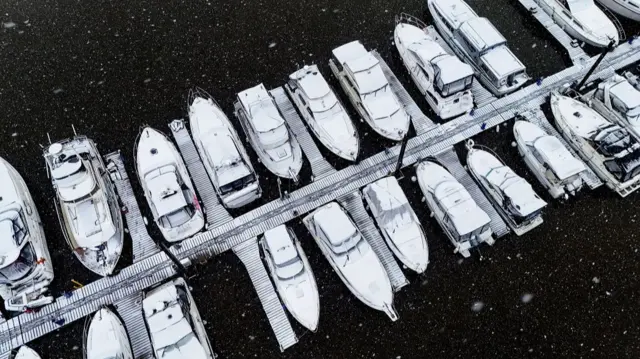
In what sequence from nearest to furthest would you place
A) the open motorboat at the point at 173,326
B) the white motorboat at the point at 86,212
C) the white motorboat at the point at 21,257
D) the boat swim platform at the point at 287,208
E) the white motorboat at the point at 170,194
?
1. the open motorboat at the point at 173,326
2. the white motorboat at the point at 21,257
3. the boat swim platform at the point at 287,208
4. the white motorboat at the point at 86,212
5. the white motorboat at the point at 170,194

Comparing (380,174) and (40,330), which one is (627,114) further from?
(40,330)

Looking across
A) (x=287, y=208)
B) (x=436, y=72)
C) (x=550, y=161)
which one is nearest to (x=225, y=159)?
(x=287, y=208)

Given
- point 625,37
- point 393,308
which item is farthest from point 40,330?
point 625,37

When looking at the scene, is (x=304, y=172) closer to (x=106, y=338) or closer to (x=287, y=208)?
(x=287, y=208)

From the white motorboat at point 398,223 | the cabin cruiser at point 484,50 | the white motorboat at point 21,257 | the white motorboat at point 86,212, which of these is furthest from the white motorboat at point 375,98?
the white motorboat at point 21,257

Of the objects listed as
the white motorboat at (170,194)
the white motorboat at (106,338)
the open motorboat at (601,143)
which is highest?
the white motorboat at (170,194)

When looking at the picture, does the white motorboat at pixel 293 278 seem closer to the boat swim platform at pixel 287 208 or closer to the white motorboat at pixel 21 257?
the boat swim platform at pixel 287 208
